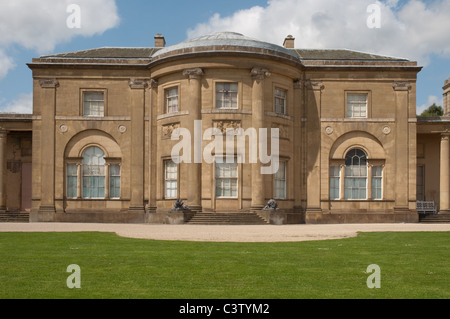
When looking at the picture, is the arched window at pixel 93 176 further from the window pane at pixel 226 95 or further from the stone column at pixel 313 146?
the stone column at pixel 313 146

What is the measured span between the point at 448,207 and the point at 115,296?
32.8 m

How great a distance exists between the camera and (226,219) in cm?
3080

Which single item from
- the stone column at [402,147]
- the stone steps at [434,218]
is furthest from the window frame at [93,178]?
the stone steps at [434,218]

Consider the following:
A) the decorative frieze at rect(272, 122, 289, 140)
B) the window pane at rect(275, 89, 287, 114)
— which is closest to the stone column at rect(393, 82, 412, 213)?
the decorative frieze at rect(272, 122, 289, 140)

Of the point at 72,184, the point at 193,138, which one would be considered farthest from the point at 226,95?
the point at 72,184

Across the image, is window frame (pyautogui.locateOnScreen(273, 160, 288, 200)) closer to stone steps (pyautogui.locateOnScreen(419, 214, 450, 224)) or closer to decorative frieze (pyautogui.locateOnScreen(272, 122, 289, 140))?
decorative frieze (pyautogui.locateOnScreen(272, 122, 289, 140))

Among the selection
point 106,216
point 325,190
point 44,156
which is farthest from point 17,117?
point 325,190

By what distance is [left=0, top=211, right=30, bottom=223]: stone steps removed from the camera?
35156 millimetres

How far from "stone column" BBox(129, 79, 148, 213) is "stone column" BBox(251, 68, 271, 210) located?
744 cm

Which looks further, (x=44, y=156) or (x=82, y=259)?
(x=44, y=156)

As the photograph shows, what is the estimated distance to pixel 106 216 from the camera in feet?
115

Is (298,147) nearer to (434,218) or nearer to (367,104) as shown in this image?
(367,104)

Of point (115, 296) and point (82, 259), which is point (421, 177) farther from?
point (115, 296)

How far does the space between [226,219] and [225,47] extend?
32.9ft
